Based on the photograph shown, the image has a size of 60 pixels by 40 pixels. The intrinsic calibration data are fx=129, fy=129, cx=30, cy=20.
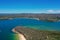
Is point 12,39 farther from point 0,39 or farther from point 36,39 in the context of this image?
point 36,39

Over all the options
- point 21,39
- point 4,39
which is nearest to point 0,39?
point 4,39

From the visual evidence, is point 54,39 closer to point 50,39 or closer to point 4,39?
point 50,39

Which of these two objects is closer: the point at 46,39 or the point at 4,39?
the point at 46,39

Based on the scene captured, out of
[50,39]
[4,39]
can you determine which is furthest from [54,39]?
[4,39]

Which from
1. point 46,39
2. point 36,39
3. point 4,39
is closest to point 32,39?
point 36,39

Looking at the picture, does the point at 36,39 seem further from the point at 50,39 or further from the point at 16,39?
the point at 16,39

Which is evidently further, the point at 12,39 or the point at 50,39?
the point at 12,39

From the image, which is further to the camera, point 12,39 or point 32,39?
point 12,39
